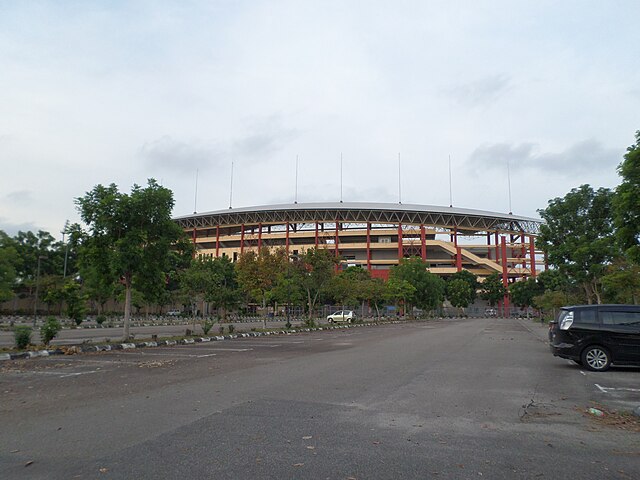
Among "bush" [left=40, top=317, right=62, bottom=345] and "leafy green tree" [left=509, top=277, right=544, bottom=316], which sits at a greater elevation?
"leafy green tree" [left=509, top=277, right=544, bottom=316]

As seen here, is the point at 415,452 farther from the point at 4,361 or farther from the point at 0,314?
the point at 0,314

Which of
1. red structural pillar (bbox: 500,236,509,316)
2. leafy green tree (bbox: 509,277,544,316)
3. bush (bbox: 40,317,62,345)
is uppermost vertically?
red structural pillar (bbox: 500,236,509,316)

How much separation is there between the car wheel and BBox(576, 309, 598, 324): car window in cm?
68

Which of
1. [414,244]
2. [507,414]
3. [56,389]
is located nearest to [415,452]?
[507,414]

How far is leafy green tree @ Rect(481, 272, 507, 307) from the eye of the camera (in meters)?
87.5

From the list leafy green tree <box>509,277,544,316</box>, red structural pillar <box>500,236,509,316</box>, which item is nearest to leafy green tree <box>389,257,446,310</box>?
leafy green tree <box>509,277,544,316</box>

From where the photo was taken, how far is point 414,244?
87.4 meters

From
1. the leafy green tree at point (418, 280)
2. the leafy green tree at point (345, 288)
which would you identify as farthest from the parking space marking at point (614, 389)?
the leafy green tree at point (418, 280)

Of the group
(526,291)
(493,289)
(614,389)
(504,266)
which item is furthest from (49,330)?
(504,266)

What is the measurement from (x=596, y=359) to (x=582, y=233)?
1403 cm

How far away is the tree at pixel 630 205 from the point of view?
11.5m

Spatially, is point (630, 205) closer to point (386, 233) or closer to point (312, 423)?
point (312, 423)

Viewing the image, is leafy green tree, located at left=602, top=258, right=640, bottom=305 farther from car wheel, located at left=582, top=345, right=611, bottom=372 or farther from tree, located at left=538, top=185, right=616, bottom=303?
car wheel, located at left=582, top=345, right=611, bottom=372

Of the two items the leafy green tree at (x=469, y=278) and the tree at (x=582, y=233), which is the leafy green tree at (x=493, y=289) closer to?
the leafy green tree at (x=469, y=278)
